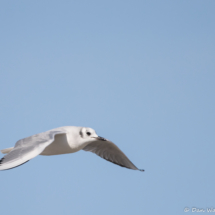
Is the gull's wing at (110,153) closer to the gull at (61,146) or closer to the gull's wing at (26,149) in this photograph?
the gull at (61,146)

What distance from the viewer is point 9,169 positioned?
4.66 meters

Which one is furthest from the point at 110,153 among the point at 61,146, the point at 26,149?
the point at 26,149

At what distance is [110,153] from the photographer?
739cm

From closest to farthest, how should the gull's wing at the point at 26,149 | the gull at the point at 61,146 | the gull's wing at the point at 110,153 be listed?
the gull's wing at the point at 26,149, the gull at the point at 61,146, the gull's wing at the point at 110,153

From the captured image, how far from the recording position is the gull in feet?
16.3

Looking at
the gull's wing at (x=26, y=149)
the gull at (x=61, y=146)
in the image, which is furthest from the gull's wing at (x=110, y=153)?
the gull's wing at (x=26, y=149)

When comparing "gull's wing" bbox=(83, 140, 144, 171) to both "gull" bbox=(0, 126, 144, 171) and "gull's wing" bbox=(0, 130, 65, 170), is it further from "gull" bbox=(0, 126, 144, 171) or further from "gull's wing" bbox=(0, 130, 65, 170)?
"gull's wing" bbox=(0, 130, 65, 170)

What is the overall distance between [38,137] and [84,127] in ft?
3.22

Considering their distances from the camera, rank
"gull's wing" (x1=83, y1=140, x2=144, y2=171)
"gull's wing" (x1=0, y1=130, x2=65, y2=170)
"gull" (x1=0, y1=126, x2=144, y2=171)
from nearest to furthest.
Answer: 1. "gull's wing" (x1=0, y1=130, x2=65, y2=170)
2. "gull" (x1=0, y1=126, x2=144, y2=171)
3. "gull's wing" (x1=83, y1=140, x2=144, y2=171)

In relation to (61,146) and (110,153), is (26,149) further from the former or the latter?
(110,153)

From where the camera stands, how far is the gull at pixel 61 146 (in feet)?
16.3

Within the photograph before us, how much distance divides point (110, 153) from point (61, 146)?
1.60 m

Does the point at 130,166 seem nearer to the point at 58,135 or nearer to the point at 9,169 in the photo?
the point at 58,135

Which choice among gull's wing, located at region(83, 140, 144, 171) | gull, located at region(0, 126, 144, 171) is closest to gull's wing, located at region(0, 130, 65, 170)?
gull, located at region(0, 126, 144, 171)
